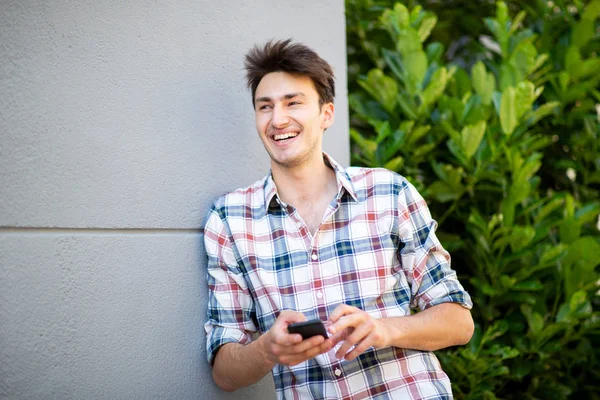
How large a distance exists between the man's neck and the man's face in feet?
0.15

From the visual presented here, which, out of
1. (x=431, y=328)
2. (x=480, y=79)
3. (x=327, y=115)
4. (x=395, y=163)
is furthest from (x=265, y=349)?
(x=480, y=79)

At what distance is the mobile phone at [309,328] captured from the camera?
1.82m

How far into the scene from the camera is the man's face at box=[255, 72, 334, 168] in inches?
97.0

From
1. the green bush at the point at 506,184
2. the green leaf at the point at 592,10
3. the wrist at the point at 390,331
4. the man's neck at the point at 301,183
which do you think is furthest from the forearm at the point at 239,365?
the green leaf at the point at 592,10

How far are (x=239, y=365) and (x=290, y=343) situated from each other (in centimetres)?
38

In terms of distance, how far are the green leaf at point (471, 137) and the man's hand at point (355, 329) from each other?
1300 mm

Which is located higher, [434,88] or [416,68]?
[416,68]

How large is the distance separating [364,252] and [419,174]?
1.10m

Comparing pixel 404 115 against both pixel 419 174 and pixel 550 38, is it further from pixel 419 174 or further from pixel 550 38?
pixel 550 38

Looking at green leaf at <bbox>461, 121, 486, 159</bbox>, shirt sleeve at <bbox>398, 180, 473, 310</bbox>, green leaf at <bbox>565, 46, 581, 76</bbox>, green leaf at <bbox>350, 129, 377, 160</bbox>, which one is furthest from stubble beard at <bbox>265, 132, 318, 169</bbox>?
green leaf at <bbox>565, 46, 581, 76</bbox>

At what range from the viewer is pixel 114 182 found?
A: 2.04 meters

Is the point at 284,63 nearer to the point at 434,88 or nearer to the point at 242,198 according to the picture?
the point at 242,198

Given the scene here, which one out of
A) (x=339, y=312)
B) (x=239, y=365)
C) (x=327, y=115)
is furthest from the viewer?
(x=327, y=115)

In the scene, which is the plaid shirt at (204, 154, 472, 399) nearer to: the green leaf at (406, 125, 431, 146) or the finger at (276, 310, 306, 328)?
the finger at (276, 310, 306, 328)
